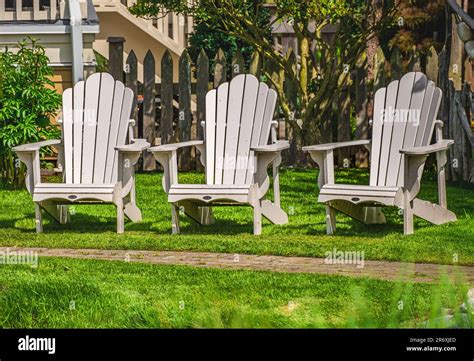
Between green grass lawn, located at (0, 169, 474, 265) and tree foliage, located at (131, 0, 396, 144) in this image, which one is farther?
tree foliage, located at (131, 0, 396, 144)

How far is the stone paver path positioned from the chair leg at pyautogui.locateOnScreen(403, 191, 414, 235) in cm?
96

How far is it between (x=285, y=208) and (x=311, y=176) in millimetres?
2096

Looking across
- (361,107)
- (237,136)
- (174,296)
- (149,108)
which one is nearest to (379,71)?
(361,107)

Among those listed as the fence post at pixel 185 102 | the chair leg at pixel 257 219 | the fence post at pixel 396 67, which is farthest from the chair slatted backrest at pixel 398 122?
the fence post at pixel 185 102

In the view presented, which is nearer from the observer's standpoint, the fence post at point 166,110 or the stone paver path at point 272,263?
the stone paver path at point 272,263

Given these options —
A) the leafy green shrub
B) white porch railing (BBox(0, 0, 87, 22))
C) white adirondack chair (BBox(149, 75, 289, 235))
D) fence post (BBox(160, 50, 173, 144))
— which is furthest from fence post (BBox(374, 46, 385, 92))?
white adirondack chair (BBox(149, 75, 289, 235))

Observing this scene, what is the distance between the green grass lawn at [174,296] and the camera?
568 centimetres

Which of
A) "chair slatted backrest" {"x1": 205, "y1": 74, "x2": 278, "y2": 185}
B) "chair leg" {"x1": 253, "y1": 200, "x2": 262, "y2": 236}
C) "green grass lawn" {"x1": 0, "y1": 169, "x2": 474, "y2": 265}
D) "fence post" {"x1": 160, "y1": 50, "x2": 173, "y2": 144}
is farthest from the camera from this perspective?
"fence post" {"x1": 160, "y1": 50, "x2": 173, "y2": 144}

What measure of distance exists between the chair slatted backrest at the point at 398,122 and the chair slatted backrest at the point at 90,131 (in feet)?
6.18

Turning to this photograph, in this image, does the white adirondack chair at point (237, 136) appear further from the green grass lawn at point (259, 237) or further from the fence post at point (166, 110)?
the fence post at point (166, 110)

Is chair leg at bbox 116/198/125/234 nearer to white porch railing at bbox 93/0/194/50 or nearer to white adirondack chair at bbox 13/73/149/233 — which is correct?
Result: white adirondack chair at bbox 13/73/149/233

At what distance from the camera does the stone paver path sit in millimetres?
6938

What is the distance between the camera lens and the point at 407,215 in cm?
827
